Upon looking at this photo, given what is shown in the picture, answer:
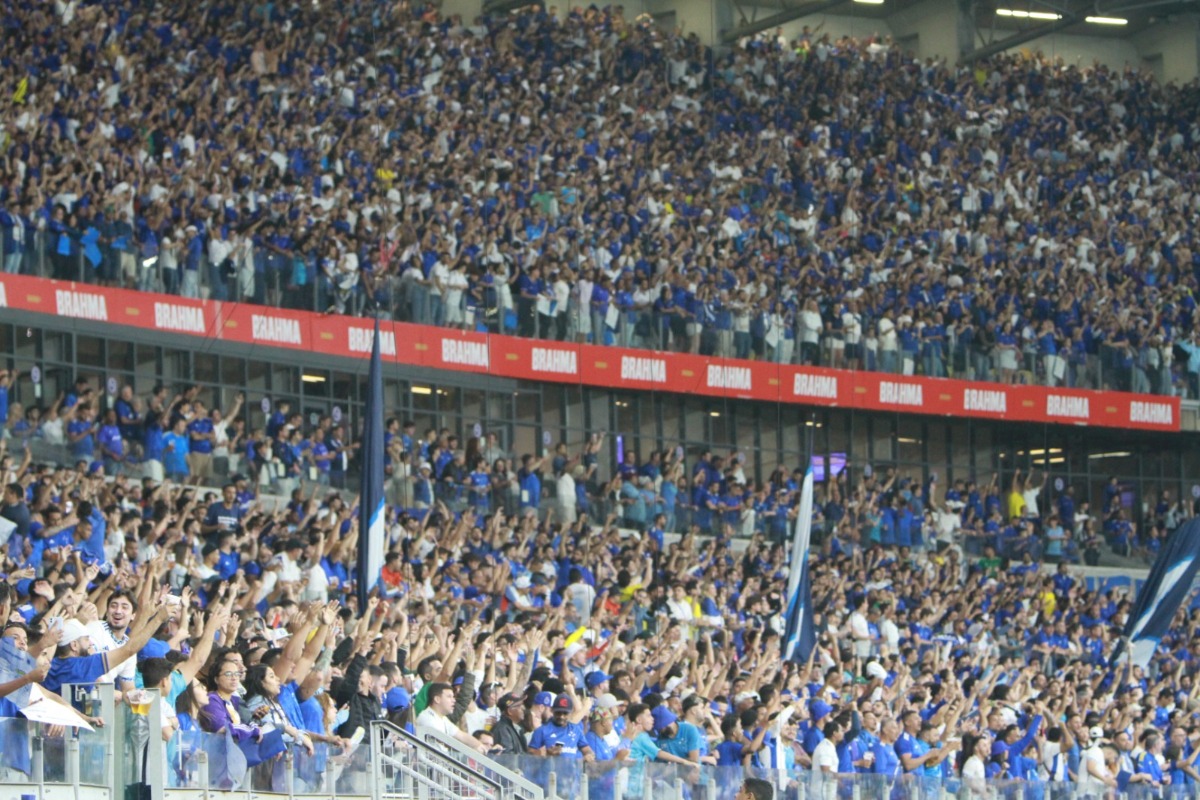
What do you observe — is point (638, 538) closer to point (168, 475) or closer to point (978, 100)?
point (168, 475)

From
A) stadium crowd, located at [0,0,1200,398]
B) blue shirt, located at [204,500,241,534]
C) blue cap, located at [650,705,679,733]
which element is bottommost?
blue cap, located at [650,705,679,733]

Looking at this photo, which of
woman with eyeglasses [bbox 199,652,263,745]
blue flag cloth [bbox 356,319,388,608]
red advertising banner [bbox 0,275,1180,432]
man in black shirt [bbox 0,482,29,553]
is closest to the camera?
woman with eyeglasses [bbox 199,652,263,745]

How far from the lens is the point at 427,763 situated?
11266 millimetres

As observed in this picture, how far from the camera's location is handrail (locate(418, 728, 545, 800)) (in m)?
11.4

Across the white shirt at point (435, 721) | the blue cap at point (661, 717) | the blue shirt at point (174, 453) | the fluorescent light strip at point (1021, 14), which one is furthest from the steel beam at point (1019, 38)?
the white shirt at point (435, 721)

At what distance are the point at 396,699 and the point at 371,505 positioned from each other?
4264 mm

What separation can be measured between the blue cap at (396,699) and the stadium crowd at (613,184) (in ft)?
37.5

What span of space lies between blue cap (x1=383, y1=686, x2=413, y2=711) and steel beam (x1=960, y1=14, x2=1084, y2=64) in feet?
103

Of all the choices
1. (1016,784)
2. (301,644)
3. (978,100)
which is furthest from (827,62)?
(301,644)

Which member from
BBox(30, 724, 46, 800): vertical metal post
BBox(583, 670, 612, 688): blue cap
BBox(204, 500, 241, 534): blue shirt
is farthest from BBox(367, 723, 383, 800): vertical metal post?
BBox(204, 500, 241, 534): blue shirt

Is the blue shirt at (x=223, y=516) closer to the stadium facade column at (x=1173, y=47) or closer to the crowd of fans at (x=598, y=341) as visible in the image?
the crowd of fans at (x=598, y=341)

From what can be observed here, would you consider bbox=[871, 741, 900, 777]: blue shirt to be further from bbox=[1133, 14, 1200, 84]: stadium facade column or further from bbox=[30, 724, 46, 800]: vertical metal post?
bbox=[1133, 14, 1200, 84]: stadium facade column

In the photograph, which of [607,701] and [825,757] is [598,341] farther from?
[607,701]

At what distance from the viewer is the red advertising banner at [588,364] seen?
24.1 meters
